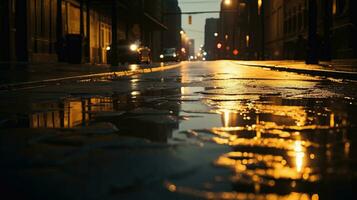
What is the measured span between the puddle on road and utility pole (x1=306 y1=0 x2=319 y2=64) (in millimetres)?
13655

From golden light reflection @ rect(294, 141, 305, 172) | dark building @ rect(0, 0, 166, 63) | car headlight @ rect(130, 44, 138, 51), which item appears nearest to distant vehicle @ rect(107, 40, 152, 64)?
car headlight @ rect(130, 44, 138, 51)

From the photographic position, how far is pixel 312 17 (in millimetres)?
21891

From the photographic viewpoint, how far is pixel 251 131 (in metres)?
4.95

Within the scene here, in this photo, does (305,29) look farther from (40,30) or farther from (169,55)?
(169,55)

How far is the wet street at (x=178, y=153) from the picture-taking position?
9.18ft

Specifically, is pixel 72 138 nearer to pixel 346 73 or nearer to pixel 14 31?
pixel 346 73

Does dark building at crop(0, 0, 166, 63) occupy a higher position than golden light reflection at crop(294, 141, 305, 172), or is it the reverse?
dark building at crop(0, 0, 166, 63)

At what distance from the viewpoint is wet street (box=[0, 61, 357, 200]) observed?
2797mm

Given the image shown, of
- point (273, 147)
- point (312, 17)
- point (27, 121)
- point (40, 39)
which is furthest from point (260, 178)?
point (40, 39)

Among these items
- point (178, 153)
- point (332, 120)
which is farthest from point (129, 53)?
point (178, 153)

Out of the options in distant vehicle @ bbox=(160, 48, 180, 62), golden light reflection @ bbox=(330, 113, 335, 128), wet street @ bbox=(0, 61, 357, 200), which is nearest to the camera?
wet street @ bbox=(0, 61, 357, 200)

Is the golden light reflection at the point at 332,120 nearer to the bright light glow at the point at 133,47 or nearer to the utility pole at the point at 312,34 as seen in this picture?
the utility pole at the point at 312,34

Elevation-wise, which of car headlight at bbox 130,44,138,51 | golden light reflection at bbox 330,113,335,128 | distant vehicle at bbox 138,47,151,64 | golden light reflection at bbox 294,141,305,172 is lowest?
golden light reflection at bbox 294,141,305,172

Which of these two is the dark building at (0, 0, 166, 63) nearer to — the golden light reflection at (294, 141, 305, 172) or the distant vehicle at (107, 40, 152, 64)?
the distant vehicle at (107, 40, 152, 64)
